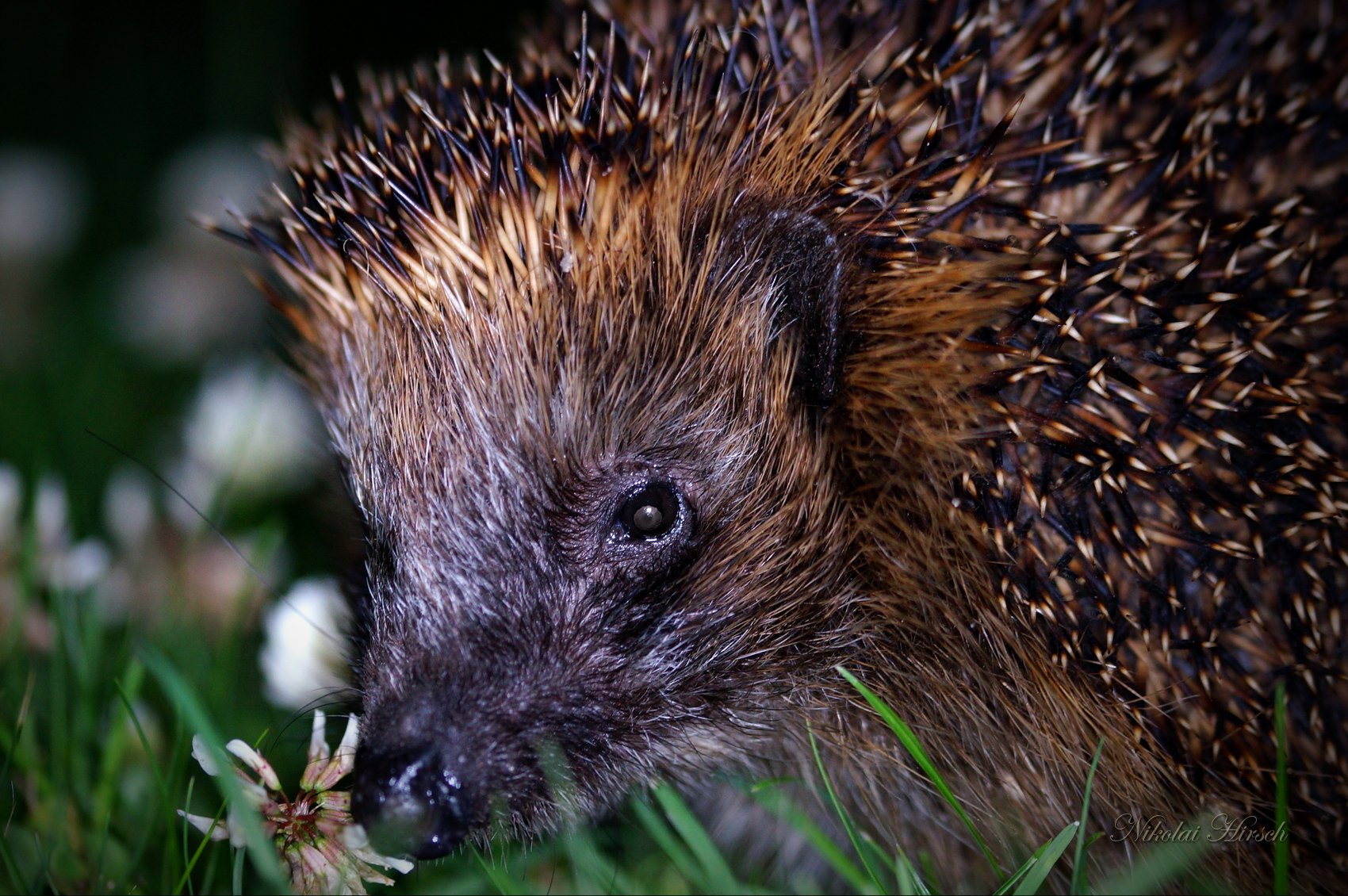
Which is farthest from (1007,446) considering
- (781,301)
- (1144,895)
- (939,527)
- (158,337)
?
(158,337)

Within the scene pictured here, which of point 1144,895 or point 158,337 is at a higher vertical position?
point 158,337

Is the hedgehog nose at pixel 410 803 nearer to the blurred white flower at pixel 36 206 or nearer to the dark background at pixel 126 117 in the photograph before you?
the dark background at pixel 126 117

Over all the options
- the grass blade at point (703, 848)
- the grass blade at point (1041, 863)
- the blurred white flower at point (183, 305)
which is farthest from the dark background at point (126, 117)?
the grass blade at point (1041, 863)

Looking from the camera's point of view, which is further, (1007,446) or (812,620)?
(812,620)

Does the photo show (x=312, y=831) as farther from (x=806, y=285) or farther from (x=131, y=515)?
(x=131, y=515)

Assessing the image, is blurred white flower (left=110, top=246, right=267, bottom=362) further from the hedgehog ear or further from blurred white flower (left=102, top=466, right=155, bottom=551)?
the hedgehog ear

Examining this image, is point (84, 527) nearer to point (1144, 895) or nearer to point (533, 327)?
point (533, 327)
